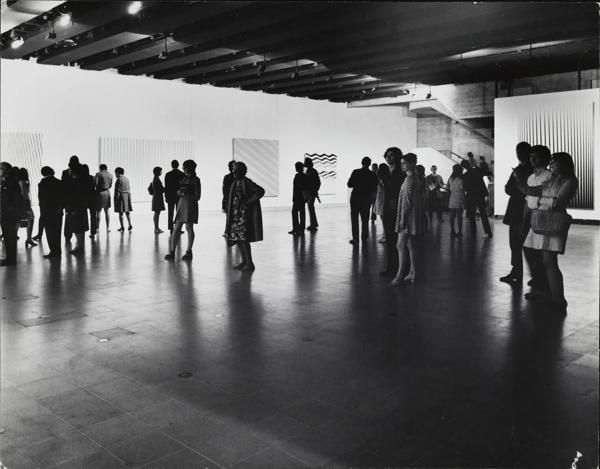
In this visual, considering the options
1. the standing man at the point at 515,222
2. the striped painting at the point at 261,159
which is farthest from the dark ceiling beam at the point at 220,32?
the standing man at the point at 515,222

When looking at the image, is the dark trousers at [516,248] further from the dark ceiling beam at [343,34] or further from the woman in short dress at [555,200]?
the dark ceiling beam at [343,34]

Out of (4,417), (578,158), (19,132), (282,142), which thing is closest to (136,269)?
(4,417)

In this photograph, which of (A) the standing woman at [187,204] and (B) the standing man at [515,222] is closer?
(B) the standing man at [515,222]

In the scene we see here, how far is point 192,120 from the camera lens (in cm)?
1875

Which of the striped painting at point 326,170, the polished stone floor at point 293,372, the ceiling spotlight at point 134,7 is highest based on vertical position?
the ceiling spotlight at point 134,7

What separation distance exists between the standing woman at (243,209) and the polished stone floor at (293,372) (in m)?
0.68

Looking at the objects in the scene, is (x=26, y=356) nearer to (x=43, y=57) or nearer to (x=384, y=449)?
(x=384, y=449)

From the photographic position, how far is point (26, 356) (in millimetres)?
4125

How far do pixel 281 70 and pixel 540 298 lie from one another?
12856mm

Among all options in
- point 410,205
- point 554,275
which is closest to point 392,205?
point 410,205

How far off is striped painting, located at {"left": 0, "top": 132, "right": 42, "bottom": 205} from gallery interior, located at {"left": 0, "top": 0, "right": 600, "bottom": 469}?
0.19ft

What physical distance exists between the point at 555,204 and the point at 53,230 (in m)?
7.25

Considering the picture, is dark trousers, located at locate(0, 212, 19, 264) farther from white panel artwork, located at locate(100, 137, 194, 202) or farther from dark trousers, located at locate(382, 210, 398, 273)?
white panel artwork, located at locate(100, 137, 194, 202)

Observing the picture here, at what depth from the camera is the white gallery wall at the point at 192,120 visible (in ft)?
49.7
